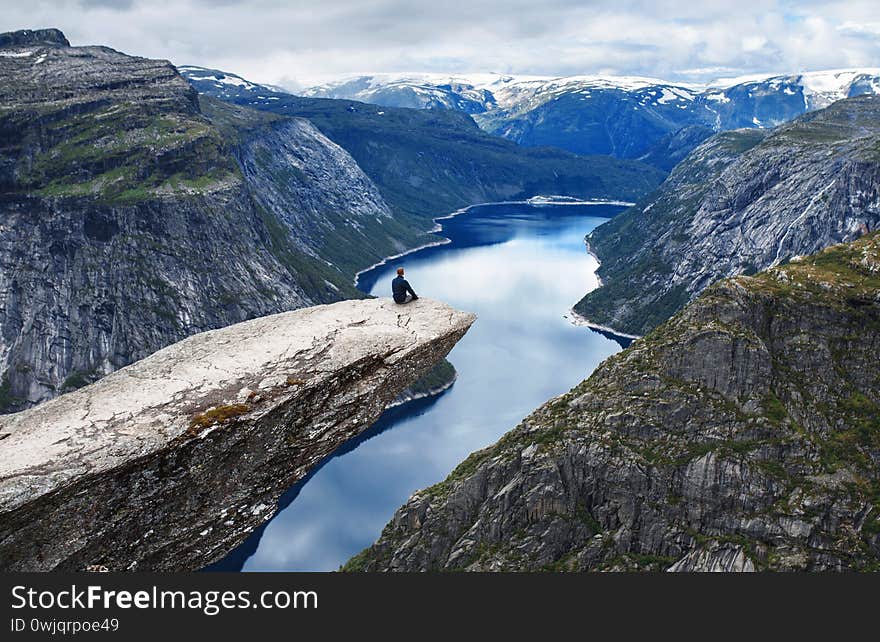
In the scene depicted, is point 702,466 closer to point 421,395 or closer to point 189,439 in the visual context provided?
point 189,439

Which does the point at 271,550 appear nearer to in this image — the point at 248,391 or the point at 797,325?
the point at 797,325

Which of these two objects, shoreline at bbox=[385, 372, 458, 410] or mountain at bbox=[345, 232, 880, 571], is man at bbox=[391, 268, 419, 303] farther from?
shoreline at bbox=[385, 372, 458, 410]

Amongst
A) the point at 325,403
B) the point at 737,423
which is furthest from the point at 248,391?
the point at 737,423

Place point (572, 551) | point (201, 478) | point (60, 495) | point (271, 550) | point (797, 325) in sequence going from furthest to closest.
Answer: point (271, 550)
point (797, 325)
point (572, 551)
point (201, 478)
point (60, 495)

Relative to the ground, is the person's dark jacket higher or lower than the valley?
higher

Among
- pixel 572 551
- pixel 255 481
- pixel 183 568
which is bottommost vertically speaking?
pixel 572 551

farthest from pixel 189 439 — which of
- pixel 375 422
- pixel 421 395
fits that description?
pixel 421 395

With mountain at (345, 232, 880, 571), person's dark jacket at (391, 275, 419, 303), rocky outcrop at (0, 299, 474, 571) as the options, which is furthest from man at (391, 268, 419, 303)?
mountain at (345, 232, 880, 571)
